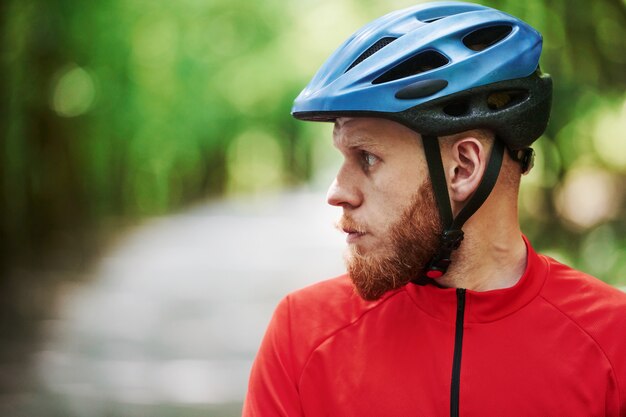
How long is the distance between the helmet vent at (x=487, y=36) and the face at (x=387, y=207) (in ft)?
1.19

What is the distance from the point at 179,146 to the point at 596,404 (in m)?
12.0

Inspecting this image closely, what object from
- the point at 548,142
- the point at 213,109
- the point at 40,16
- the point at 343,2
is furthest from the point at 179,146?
the point at 548,142

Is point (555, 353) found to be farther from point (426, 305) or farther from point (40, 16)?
point (40, 16)

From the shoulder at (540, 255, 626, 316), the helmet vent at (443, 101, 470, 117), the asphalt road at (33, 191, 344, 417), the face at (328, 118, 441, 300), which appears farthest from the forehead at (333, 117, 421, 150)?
the asphalt road at (33, 191, 344, 417)

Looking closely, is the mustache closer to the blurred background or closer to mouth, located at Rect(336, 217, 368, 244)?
mouth, located at Rect(336, 217, 368, 244)

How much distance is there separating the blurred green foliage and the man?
414 cm

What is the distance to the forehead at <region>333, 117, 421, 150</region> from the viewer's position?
2.06 metres

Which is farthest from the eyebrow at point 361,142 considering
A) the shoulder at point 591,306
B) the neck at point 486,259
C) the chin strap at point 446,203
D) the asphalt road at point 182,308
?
the asphalt road at point 182,308

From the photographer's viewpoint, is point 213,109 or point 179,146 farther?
point 179,146

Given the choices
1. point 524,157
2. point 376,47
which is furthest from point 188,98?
point 524,157

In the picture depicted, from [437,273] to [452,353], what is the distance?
0.70 ft

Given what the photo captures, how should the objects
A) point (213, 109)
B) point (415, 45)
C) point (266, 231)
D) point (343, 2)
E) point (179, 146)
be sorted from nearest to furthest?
point (415, 45), point (343, 2), point (213, 109), point (179, 146), point (266, 231)

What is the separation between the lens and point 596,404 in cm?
186

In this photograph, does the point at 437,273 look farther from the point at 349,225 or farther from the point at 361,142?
the point at 361,142
